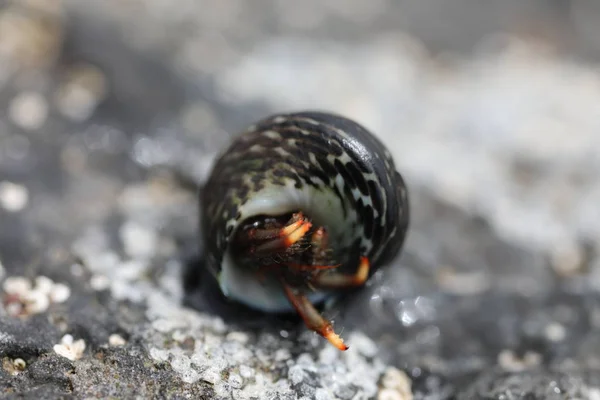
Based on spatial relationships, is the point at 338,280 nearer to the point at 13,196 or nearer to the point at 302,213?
the point at 302,213

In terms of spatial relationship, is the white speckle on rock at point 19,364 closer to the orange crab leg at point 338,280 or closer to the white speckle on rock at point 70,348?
the white speckle on rock at point 70,348

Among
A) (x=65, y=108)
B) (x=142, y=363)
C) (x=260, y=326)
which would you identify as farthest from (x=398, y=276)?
(x=65, y=108)

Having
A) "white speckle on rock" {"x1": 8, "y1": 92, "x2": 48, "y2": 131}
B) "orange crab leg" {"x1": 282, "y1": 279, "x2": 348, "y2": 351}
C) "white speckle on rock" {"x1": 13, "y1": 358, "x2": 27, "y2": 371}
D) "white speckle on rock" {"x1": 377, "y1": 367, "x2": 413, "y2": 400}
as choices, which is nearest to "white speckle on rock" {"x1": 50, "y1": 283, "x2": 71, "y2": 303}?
"white speckle on rock" {"x1": 13, "y1": 358, "x2": 27, "y2": 371}

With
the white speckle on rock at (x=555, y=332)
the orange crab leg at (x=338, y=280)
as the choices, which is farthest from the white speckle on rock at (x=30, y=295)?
the white speckle on rock at (x=555, y=332)

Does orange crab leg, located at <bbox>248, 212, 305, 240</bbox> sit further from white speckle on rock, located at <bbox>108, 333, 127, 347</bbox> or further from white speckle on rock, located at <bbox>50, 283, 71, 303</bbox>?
white speckle on rock, located at <bbox>50, 283, 71, 303</bbox>

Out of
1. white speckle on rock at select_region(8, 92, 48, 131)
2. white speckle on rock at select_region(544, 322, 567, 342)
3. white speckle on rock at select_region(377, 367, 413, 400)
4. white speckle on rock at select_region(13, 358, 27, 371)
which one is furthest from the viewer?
white speckle on rock at select_region(8, 92, 48, 131)

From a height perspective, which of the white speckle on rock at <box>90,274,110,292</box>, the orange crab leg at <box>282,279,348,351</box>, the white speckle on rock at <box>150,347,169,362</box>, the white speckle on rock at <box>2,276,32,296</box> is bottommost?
the white speckle on rock at <box>2,276,32,296</box>

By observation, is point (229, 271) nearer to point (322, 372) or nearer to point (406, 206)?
point (322, 372)
